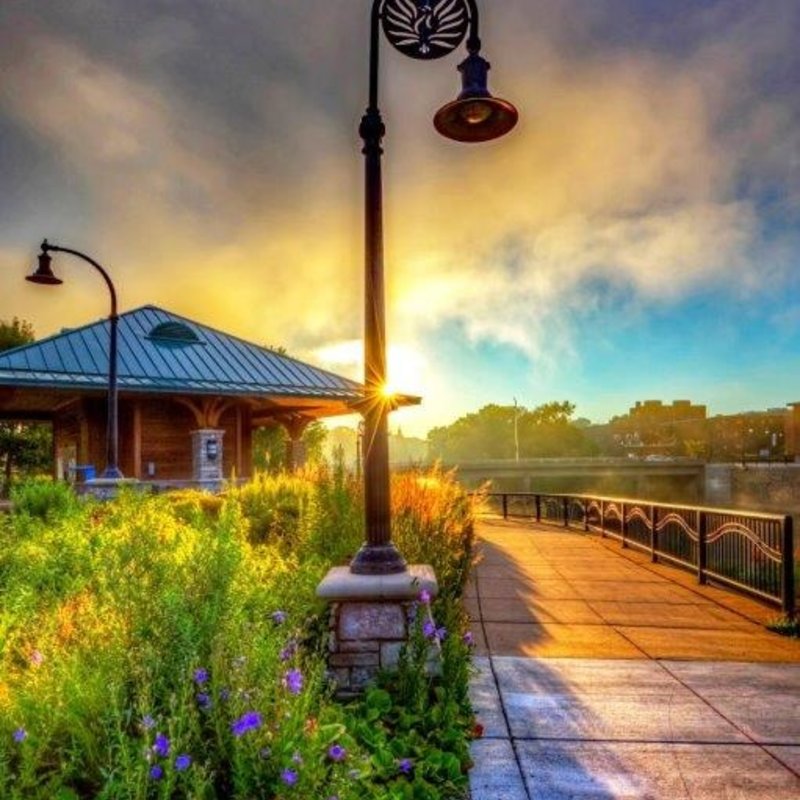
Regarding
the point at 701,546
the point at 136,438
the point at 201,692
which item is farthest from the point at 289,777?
the point at 136,438

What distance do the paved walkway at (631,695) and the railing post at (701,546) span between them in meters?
0.36

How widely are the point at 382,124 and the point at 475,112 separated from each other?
0.70m

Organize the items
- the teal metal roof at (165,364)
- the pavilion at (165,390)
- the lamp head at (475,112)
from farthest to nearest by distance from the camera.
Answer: the pavilion at (165,390)
the teal metal roof at (165,364)
the lamp head at (475,112)

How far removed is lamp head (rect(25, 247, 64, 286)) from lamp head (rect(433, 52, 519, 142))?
12.1 m

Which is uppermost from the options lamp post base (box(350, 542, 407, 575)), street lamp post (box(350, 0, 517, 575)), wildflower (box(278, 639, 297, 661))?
street lamp post (box(350, 0, 517, 575))

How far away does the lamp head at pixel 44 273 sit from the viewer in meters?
13.6

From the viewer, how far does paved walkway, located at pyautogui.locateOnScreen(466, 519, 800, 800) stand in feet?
10.8

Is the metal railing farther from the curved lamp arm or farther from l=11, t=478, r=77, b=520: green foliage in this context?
the curved lamp arm

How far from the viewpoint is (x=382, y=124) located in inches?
182

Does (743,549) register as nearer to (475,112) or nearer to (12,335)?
(475,112)

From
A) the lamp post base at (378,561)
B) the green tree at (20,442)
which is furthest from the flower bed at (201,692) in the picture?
the green tree at (20,442)

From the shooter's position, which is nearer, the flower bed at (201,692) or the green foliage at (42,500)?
the flower bed at (201,692)

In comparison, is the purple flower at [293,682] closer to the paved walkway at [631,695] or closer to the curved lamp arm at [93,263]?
the paved walkway at [631,695]

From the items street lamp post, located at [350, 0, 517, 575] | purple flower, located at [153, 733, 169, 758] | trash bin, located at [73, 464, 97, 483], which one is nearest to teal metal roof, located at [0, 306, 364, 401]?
trash bin, located at [73, 464, 97, 483]
